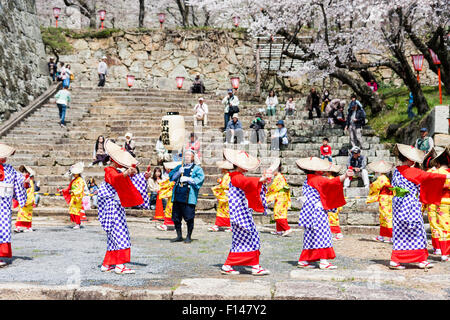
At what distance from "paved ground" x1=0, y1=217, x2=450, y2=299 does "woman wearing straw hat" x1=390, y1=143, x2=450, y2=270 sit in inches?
8.7

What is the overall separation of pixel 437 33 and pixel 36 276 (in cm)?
1425

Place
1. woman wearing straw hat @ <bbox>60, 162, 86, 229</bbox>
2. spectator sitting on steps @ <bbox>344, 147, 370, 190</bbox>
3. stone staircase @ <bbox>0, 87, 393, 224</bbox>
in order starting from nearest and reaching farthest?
woman wearing straw hat @ <bbox>60, 162, 86, 229</bbox> → spectator sitting on steps @ <bbox>344, 147, 370, 190</bbox> → stone staircase @ <bbox>0, 87, 393, 224</bbox>

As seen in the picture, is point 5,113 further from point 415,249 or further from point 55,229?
point 415,249

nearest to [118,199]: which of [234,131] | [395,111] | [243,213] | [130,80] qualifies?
[243,213]

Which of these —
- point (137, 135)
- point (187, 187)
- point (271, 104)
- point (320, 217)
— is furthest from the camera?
point (271, 104)

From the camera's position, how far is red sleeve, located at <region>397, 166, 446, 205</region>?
280 inches

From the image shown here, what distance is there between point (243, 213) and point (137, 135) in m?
11.3

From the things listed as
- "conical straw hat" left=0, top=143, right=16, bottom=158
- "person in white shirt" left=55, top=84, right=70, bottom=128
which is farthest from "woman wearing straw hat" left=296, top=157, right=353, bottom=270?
"person in white shirt" left=55, top=84, right=70, bottom=128

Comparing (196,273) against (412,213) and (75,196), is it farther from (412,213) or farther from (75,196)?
(75,196)

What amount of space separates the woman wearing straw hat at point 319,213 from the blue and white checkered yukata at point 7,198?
4.01 m

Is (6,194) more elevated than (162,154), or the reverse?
(162,154)

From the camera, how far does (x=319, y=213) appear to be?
7012 millimetres

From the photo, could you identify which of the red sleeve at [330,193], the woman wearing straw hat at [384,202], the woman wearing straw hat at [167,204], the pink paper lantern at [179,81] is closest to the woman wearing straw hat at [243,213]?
the red sleeve at [330,193]

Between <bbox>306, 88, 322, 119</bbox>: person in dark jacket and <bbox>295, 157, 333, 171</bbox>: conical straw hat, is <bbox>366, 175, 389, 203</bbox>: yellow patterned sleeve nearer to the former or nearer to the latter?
<bbox>295, 157, 333, 171</bbox>: conical straw hat
